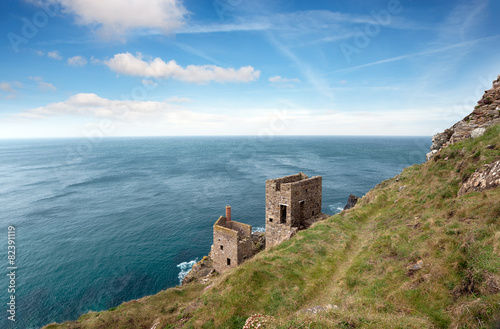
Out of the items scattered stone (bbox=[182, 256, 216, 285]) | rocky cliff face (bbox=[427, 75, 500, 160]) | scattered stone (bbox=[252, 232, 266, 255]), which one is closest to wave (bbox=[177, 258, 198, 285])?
scattered stone (bbox=[182, 256, 216, 285])

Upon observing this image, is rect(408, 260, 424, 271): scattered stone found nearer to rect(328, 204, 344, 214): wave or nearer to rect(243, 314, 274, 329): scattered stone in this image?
rect(243, 314, 274, 329): scattered stone

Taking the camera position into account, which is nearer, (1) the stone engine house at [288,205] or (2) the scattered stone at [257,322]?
(2) the scattered stone at [257,322]

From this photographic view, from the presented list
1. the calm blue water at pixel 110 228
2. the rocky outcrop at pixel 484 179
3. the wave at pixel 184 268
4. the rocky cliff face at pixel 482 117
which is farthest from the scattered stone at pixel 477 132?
the wave at pixel 184 268

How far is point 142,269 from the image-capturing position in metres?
39.5

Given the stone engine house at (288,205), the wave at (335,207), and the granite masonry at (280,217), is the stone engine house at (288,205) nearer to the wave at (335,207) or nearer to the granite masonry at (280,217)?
the granite masonry at (280,217)

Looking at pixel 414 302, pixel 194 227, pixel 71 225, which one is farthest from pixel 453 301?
pixel 71 225

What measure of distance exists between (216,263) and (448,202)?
25.9 metres

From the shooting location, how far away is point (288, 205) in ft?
83.9

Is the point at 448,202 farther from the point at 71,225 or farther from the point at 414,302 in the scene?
the point at 71,225

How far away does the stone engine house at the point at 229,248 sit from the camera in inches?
1130

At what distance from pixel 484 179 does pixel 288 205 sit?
15514 millimetres

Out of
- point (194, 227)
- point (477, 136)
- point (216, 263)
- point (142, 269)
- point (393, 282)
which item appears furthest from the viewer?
point (194, 227)

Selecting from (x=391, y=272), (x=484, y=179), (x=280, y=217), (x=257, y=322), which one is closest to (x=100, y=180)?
(x=280, y=217)

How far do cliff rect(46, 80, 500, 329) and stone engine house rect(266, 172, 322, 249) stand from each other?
3.51 metres
